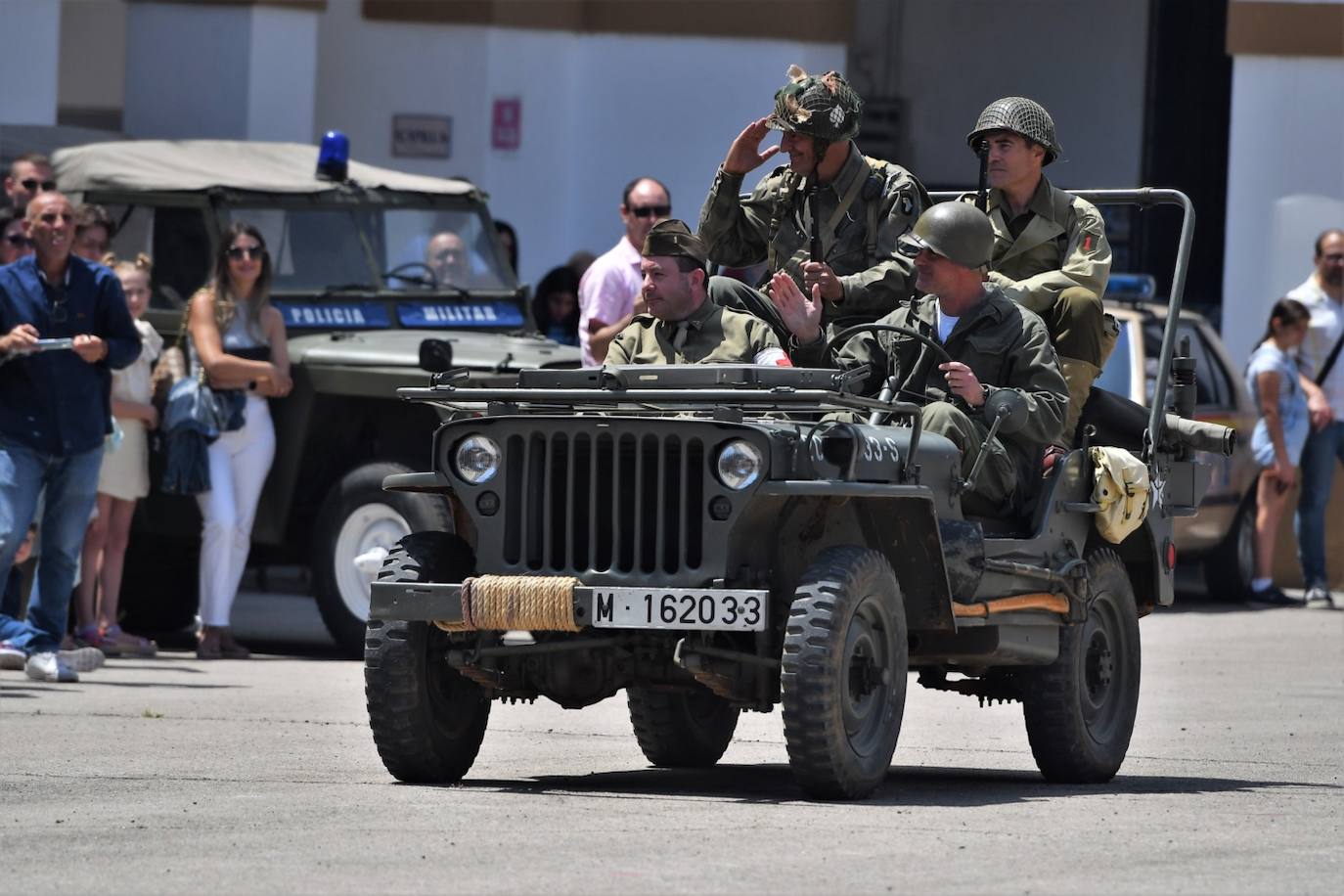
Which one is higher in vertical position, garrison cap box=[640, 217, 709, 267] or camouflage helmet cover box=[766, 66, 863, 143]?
camouflage helmet cover box=[766, 66, 863, 143]

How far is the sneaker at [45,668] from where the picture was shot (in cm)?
1196

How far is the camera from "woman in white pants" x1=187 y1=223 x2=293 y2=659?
13.6 m

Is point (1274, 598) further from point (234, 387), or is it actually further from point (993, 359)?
point (993, 359)

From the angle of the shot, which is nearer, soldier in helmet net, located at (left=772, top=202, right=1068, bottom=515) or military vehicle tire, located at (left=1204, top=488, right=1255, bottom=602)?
soldier in helmet net, located at (left=772, top=202, right=1068, bottom=515)

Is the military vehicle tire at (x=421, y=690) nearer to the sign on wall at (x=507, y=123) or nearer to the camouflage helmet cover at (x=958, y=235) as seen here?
the camouflage helmet cover at (x=958, y=235)

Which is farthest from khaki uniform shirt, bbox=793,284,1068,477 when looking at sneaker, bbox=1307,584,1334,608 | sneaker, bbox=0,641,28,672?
sneaker, bbox=1307,584,1334,608

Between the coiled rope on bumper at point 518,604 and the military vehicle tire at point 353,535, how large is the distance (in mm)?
5558

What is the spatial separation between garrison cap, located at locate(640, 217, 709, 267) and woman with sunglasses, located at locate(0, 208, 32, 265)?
504 centimetres

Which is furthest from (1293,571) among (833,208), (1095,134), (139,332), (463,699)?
(463,699)

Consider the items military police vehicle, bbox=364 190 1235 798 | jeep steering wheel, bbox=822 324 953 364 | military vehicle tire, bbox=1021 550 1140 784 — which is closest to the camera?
military police vehicle, bbox=364 190 1235 798

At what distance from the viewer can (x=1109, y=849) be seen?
Result: 7.19 meters

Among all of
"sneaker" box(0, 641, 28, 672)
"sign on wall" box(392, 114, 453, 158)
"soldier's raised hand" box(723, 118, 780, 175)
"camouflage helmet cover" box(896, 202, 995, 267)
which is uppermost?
"sign on wall" box(392, 114, 453, 158)

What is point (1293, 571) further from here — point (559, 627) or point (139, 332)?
point (559, 627)

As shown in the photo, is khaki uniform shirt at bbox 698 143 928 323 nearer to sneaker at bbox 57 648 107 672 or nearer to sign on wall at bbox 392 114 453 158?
sneaker at bbox 57 648 107 672
